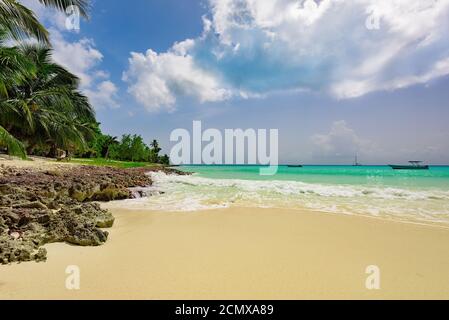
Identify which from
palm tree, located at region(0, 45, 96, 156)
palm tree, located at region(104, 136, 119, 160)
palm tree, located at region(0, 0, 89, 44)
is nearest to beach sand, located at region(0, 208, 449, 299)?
palm tree, located at region(0, 0, 89, 44)

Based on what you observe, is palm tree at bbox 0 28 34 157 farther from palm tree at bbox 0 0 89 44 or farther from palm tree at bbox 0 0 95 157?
palm tree at bbox 0 0 89 44

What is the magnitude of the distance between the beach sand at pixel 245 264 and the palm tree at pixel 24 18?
6.15 m

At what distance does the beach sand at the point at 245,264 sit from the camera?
2.29m

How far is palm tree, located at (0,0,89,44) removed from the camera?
5863mm

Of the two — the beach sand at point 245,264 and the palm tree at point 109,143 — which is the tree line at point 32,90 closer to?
the beach sand at point 245,264

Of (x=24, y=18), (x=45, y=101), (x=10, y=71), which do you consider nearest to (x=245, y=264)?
(x=24, y=18)

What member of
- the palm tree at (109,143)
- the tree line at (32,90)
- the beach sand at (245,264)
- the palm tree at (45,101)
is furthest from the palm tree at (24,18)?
the palm tree at (109,143)

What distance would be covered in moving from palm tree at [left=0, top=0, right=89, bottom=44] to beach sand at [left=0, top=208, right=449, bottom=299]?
615 cm

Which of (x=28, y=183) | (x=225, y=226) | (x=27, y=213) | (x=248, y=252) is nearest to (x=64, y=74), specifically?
(x=28, y=183)

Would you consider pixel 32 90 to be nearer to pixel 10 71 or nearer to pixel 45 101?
pixel 45 101

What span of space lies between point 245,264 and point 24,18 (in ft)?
27.0

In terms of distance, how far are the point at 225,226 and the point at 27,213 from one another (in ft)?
12.2
